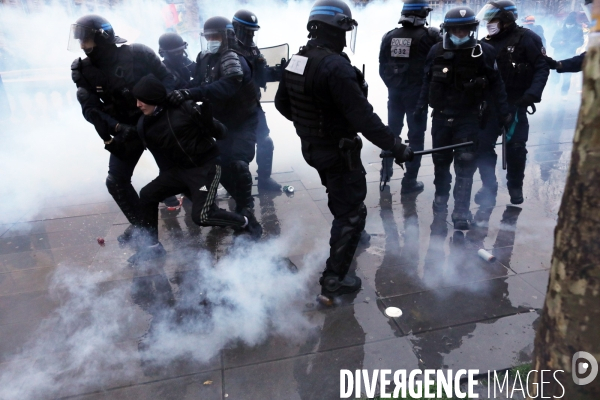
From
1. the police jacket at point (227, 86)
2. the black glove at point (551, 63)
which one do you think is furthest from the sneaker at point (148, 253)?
the black glove at point (551, 63)

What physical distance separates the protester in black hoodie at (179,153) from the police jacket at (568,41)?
510 inches

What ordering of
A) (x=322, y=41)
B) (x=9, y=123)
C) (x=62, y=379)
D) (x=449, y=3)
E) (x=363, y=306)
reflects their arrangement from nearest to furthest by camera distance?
(x=62, y=379) → (x=322, y=41) → (x=363, y=306) → (x=9, y=123) → (x=449, y=3)

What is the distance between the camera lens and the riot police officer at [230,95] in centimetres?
436

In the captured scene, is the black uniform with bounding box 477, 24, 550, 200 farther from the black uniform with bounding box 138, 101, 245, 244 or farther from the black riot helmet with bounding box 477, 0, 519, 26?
the black uniform with bounding box 138, 101, 245, 244

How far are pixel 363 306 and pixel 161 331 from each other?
1517 millimetres

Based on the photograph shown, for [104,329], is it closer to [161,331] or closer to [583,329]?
[161,331]

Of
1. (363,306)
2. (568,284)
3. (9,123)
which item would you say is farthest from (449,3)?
(568,284)

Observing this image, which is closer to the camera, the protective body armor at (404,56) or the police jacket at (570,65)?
the police jacket at (570,65)

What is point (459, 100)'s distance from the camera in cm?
436

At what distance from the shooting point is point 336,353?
289 cm

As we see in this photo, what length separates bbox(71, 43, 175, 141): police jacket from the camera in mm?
4070

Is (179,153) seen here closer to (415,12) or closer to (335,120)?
(335,120)

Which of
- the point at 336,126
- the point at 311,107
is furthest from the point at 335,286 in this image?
the point at 311,107

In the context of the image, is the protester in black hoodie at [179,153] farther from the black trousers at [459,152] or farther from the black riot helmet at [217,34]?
the black trousers at [459,152]
